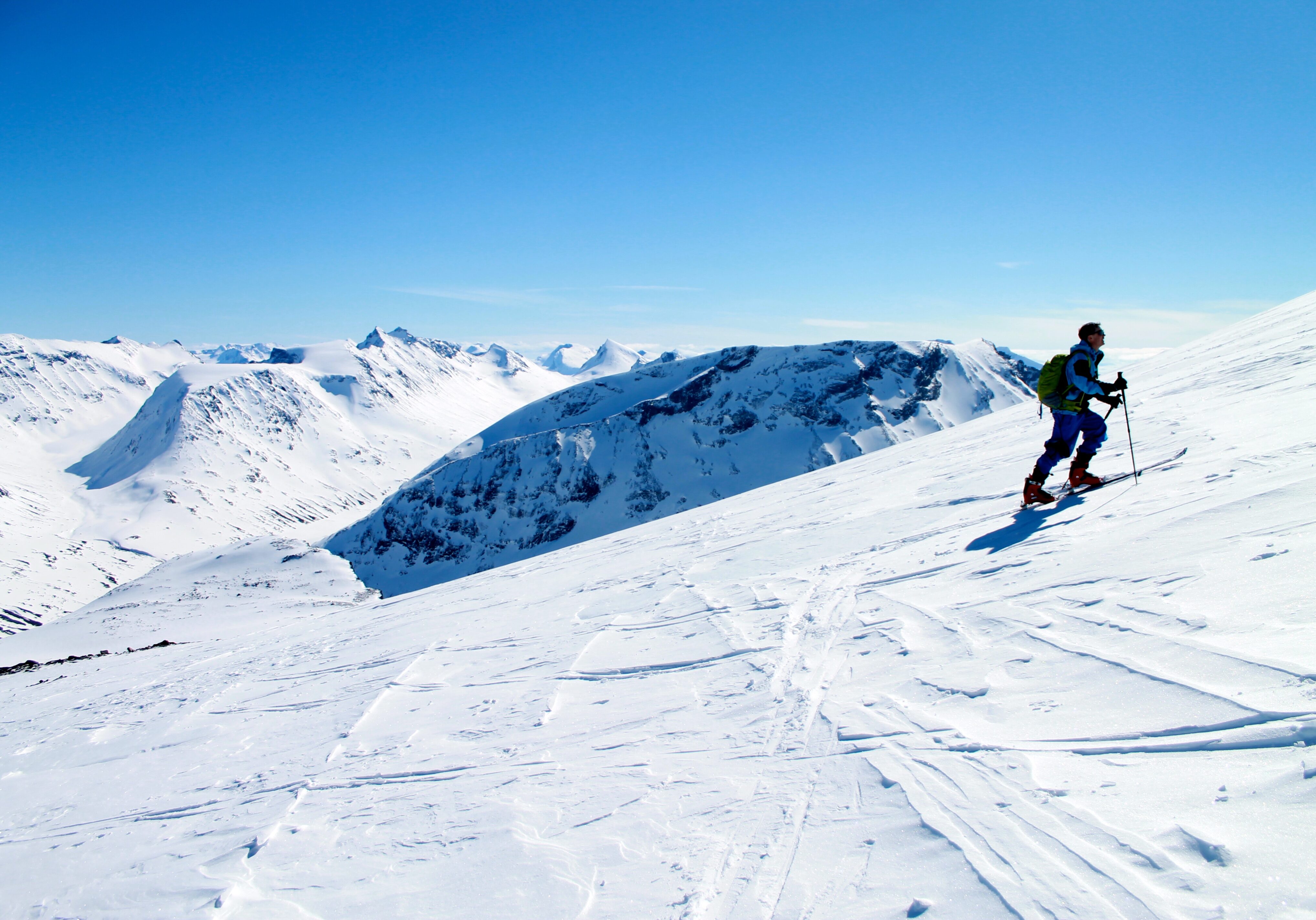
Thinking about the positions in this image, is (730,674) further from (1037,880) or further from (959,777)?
(1037,880)

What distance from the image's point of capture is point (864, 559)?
28.0 ft

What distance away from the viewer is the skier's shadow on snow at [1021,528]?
24.8 feet

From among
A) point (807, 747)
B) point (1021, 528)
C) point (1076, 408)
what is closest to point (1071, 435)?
A: point (1076, 408)

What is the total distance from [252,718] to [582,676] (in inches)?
181

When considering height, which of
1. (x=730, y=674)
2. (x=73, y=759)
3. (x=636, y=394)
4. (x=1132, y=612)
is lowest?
(x=73, y=759)

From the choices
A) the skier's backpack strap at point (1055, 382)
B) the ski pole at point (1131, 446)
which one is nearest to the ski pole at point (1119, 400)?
the ski pole at point (1131, 446)

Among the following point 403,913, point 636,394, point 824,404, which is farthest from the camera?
point 636,394

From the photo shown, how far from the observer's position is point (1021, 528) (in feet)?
26.4

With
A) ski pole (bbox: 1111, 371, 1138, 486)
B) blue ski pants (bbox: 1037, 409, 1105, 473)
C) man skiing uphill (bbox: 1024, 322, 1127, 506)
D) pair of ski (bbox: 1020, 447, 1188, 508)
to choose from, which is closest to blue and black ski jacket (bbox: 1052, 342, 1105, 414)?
man skiing uphill (bbox: 1024, 322, 1127, 506)

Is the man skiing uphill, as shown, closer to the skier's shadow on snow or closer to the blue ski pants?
the blue ski pants

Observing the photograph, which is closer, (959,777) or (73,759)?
(959,777)

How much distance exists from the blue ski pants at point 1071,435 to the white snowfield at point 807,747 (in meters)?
0.87

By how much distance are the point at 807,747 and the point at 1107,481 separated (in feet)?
24.0

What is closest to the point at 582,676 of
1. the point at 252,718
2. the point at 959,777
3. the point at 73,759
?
the point at 959,777
